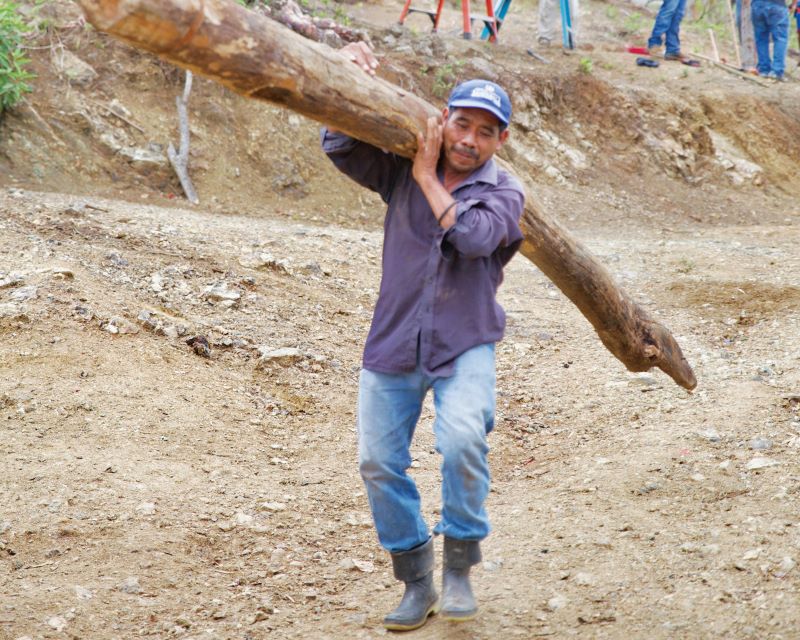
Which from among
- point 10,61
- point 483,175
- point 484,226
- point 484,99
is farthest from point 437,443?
point 10,61

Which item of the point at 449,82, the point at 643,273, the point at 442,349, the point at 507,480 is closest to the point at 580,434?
the point at 507,480

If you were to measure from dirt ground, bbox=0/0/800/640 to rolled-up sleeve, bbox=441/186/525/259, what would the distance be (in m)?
1.23

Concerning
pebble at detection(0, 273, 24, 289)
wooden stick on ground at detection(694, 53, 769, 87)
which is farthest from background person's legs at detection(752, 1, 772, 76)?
pebble at detection(0, 273, 24, 289)

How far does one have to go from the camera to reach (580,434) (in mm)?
5078

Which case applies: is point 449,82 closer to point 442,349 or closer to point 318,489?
point 318,489

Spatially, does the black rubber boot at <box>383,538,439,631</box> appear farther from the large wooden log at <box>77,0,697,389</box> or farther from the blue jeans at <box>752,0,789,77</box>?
the blue jeans at <box>752,0,789,77</box>

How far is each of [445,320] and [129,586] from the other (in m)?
1.56

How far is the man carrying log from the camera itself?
2742mm

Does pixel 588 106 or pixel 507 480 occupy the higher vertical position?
pixel 588 106

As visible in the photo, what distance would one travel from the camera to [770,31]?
570 inches

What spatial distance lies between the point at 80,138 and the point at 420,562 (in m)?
7.21

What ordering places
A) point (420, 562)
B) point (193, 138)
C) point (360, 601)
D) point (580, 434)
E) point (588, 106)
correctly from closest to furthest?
point (420, 562) → point (360, 601) → point (580, 434) → point (193, 138) → point (588, 106)

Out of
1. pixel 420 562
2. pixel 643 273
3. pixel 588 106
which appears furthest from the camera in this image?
pixel 588 106

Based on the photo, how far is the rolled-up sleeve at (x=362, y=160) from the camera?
294 cm
